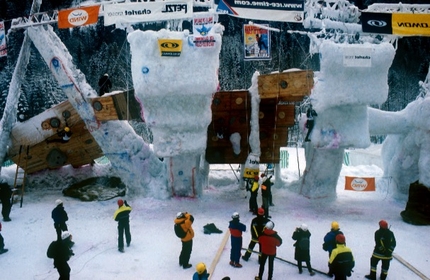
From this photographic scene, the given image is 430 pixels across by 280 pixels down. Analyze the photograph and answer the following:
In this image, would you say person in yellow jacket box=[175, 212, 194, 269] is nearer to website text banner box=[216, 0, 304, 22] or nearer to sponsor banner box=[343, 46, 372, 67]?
website text banner box=[216, 0, 304, 22]

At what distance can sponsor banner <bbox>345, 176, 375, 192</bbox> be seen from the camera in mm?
13727

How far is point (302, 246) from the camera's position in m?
8.36

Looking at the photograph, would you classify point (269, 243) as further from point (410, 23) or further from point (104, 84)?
point (410, 23)

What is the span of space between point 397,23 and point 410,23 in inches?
17.9

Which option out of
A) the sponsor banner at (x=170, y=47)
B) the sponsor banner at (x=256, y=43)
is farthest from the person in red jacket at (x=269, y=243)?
the sponsor banner at (x=256, y=43)

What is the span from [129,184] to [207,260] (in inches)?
228

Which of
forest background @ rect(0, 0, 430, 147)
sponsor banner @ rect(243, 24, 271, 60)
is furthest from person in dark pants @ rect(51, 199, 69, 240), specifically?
forest background @ rect(0, 0, 430, 147)

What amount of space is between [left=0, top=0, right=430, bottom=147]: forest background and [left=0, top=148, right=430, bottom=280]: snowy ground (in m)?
19.1

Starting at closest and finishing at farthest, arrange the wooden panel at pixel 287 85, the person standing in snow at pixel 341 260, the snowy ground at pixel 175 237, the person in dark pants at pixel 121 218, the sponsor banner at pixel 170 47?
the person standing in snow at pixel 341 260 → the snowy ground at pixel 175 237 → the person in dark pants at pixel 121 218 → the sponsor banner at pixel 170 47 → the wooden panel at pixel 287 85

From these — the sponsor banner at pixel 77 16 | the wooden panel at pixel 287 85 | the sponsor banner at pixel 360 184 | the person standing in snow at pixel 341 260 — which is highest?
the sponsor banner at pixel 77 16

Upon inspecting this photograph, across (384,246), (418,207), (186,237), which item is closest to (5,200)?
(186,237)

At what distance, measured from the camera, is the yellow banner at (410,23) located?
39.9ft

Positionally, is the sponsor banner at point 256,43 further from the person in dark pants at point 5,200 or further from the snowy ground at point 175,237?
the person in dark pants at point 5,200

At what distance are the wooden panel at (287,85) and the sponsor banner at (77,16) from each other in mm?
6048
